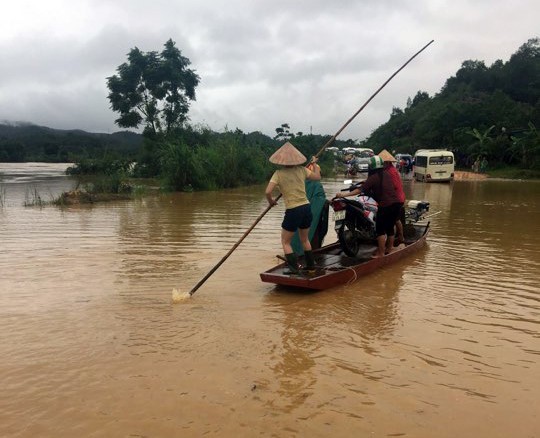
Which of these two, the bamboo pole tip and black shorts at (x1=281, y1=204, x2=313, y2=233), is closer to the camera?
the bamboo pole tip

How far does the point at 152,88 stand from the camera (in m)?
36.4

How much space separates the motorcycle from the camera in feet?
23.7

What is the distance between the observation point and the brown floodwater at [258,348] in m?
3.29

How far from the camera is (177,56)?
121ft

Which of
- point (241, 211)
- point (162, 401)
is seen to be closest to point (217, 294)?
point (162, 401)

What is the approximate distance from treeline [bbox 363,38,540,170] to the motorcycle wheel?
3432 cm

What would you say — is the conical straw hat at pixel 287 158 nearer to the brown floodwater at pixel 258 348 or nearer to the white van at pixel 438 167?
the brown floodwater at pixel 258 348

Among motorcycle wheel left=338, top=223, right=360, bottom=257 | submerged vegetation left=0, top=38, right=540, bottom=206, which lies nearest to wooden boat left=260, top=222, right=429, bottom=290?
motorcycle wheel left=338, top=223, right=360, bottom=257

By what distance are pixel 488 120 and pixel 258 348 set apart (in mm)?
45393

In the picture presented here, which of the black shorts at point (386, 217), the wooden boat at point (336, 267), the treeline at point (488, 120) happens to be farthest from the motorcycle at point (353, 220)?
the treeline at point (488, 120)

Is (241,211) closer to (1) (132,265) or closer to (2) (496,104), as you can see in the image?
(1) (132,265)

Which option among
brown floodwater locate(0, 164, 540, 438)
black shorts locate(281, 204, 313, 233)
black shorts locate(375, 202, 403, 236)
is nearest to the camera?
brown floodwater locate(0, 164, 540, 438)

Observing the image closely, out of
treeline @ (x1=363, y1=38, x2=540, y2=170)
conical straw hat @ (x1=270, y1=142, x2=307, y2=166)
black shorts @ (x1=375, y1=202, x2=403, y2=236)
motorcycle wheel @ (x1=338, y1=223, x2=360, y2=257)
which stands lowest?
motorcycle wheel @ (x1=338, y1=223, x2=360, y2=257)

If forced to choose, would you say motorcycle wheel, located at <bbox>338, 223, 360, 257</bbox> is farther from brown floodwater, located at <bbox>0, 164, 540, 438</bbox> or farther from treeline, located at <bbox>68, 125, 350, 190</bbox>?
treeline, located at <bbox>68, 125, 350, 190</bbox>
